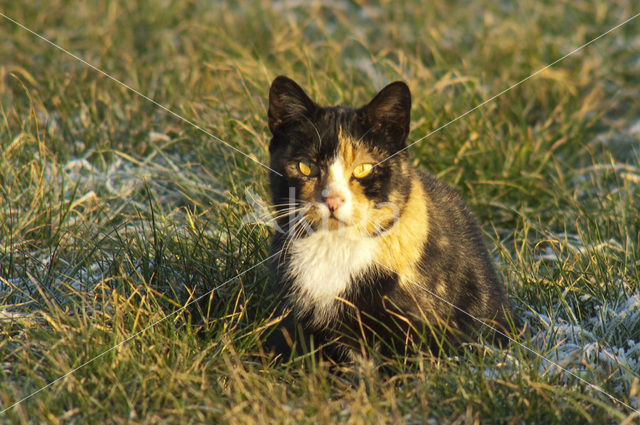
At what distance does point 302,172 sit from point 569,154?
132 inches

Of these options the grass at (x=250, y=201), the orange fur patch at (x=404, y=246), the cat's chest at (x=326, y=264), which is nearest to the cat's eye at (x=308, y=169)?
the cat's chest at (x=326, y=264)

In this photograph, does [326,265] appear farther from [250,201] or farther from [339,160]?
[250,201]

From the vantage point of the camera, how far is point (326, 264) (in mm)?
3471

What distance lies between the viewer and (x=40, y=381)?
3020 mm

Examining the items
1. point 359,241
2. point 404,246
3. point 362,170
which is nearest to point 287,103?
point 362,170

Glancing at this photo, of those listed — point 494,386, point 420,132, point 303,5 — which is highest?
point 303,5

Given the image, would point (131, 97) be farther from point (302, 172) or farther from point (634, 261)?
point (634, 261)

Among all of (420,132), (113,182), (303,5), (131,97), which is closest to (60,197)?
(113,182)

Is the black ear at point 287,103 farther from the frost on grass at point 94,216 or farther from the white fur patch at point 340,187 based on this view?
the frost on grass at point 94,216

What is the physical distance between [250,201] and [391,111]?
1.23m

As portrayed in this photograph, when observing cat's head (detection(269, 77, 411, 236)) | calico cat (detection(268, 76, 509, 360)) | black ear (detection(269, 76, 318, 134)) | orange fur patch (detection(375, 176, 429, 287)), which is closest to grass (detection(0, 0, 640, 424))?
calico cat (detection(268, 76, 509, 360))

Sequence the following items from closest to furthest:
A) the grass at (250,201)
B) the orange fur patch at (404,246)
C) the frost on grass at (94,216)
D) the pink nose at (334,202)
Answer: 1. the grass at (250,201)
2. the pink nose at (334,202)
3. the orange fur patch at (404,246)
4. the frost on grass at (94,216)

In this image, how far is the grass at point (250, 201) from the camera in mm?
3023

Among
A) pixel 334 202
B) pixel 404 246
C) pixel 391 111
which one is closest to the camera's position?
pixel 334 202
